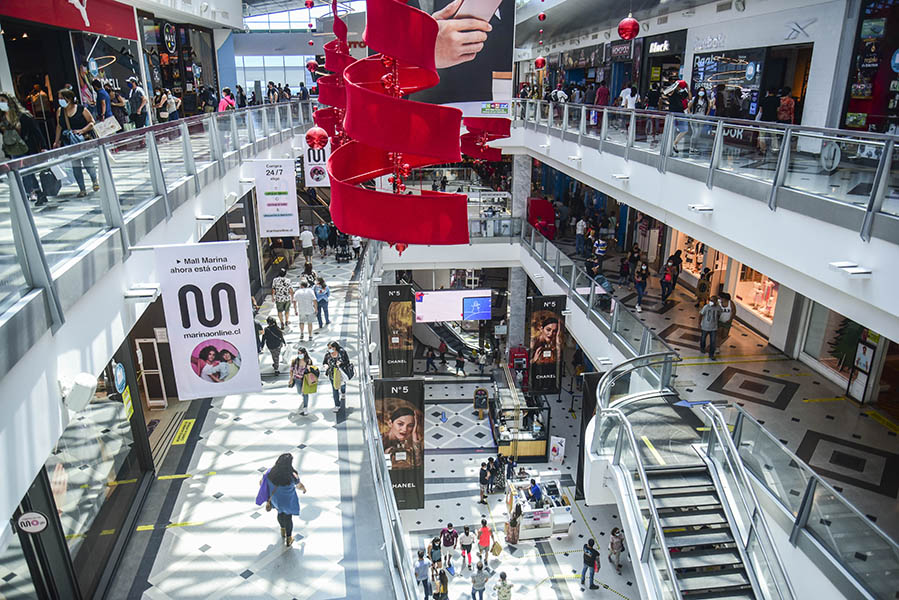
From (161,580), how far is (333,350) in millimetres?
5157

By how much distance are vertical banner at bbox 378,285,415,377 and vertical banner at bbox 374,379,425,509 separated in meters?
4.44

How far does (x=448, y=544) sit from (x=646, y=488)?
593cm

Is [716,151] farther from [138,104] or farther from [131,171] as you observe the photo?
[138,104]

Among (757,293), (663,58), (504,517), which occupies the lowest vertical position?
(504,517)

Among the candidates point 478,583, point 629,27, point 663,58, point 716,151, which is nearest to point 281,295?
point 478,583

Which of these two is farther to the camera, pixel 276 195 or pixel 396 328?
pixel 396 328

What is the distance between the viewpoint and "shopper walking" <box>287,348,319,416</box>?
1078 centimetres

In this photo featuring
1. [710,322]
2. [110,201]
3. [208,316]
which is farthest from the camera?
[710,322]

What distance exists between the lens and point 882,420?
1248cm

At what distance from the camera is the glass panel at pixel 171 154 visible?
7.46 meters

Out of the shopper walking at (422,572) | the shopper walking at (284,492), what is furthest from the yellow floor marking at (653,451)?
the shopper walking at (284,492)

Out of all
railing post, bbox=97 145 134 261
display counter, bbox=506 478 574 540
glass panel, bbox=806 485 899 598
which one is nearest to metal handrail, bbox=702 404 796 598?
glass panel, bbox=806 485 899 598

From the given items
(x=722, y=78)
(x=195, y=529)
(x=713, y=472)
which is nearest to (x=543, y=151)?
(x=722, y=78)

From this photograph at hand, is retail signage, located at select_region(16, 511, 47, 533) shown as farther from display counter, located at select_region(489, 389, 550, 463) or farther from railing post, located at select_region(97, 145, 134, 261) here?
display counter, located at select_region(489, 389, 550, 463)
